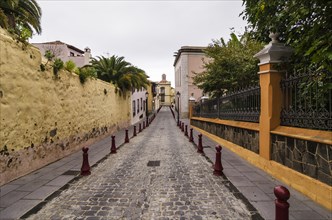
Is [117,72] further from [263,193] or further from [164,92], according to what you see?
[164,92]

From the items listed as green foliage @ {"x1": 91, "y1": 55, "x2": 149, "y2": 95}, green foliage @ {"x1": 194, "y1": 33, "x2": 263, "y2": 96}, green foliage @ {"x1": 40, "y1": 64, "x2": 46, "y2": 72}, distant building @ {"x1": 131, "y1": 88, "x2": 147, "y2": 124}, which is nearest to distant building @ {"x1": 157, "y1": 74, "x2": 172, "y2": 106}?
distant building @ {"x1": 131, "y1": 88, "x2": 147, "y2": 124}

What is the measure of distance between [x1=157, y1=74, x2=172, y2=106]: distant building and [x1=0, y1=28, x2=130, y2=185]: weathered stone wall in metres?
78.7

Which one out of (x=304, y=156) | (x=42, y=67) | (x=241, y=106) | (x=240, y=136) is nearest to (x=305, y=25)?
(x=304, y=156)

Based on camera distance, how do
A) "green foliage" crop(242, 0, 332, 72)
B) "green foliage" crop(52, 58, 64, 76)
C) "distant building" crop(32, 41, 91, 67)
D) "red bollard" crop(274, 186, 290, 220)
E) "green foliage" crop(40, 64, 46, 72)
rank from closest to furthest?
1. "red bollard" crop(274, 186, 290, 220)
2. "green foliage" crop(242, 0, 332, 72)
3. "green foliage" crop(40, 64, 46, 72)
4. "green foliage" crop(52, 58, 64, 76)
5. "distant building" crop(32, 41, 91, 67)

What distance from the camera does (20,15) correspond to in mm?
11266

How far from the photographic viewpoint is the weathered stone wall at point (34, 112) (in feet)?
18.8

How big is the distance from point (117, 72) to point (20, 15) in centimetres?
1024

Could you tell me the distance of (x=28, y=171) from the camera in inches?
262

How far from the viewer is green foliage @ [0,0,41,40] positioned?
685cm

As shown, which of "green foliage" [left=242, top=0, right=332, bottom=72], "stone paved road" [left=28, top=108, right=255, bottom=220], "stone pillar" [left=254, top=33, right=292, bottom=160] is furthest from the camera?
"stone pillar" [left=254, top=33, right=292, bottom=160]

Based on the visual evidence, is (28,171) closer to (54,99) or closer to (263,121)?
(54,99)

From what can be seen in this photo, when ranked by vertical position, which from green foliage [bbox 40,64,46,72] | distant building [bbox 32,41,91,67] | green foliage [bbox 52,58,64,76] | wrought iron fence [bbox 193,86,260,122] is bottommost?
wrought iron fence [bbox 193,86,260,122]

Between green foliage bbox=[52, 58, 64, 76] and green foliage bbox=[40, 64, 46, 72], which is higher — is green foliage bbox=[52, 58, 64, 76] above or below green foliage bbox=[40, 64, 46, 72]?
above

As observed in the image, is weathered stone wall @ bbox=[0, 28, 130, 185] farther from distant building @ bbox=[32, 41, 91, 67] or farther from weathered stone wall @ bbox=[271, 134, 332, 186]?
distant building @ bbox=[32, 41, 91, 67]
